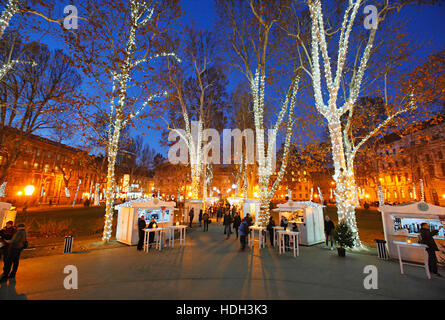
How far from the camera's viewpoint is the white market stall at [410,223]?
24.0 ft

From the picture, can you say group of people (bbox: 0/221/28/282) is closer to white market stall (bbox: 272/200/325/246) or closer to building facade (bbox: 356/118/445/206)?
white market stall (bbox: 272/200/325/246)

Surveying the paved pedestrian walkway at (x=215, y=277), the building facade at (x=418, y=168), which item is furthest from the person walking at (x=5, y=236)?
the building facade at (x=418, y=168)

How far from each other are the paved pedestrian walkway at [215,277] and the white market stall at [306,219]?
239cm

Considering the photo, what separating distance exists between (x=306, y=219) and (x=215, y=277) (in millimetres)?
7119

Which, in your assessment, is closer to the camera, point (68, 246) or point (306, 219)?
point (68, 246)

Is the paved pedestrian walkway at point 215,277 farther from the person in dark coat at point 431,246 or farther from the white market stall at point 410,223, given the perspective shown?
the white market stall at point 410,223

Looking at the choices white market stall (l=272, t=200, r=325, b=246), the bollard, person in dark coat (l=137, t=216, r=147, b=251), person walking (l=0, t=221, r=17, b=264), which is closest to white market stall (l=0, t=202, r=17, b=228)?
the bollard

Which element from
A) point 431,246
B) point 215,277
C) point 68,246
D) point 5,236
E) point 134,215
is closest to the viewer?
point 215,277

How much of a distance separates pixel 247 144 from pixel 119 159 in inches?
1056

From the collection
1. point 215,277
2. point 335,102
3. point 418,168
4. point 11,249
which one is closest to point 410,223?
point 335,102

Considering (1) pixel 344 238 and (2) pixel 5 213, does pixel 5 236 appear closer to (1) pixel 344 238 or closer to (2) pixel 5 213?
(2) pixel 5 213

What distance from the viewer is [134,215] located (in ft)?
33.5

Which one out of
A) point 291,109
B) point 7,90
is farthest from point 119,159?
point 291,109
